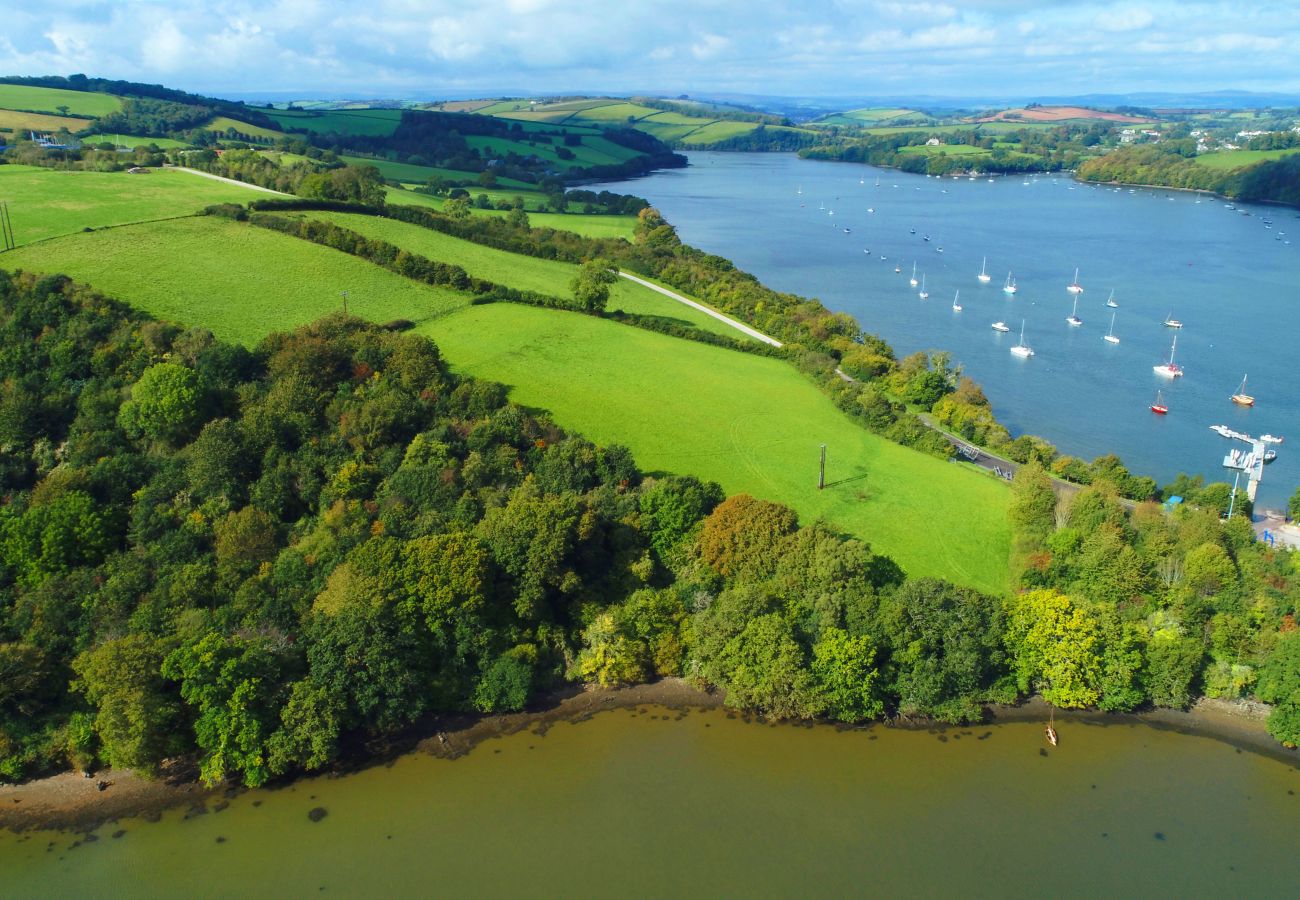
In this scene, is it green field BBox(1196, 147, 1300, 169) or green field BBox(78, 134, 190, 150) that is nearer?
green field BBox(78, 134, 190, 150)

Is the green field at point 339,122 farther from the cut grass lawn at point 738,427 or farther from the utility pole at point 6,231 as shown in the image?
the cut grass lawn at point 738,427

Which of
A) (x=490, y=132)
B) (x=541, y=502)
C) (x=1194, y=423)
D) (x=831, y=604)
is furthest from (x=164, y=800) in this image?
(x=490, y=132)

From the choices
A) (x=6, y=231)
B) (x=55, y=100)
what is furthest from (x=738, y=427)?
(x=55, y=100)

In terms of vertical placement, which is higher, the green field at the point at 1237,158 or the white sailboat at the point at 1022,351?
the green field at the point at 1237,158

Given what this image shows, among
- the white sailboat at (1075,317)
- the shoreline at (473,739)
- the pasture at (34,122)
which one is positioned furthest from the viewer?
the pasture at (34,122)

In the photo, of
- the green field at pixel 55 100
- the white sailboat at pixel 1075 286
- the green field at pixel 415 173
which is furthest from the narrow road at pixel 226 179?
the white sailboat at pixel 1075 286

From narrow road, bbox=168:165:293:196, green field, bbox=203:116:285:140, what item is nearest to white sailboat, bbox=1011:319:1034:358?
narrow road, bbox=168:165:293:196

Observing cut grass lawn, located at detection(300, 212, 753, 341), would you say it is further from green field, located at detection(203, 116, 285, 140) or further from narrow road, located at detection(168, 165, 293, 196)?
green field, located at detection(203, 116, 285, 140)
